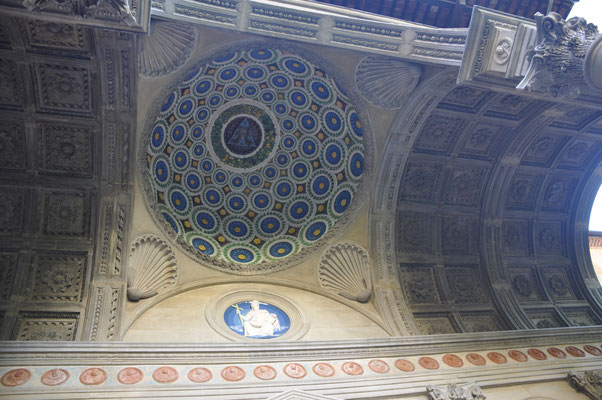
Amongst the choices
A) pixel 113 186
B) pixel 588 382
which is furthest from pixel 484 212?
pixel 113 186

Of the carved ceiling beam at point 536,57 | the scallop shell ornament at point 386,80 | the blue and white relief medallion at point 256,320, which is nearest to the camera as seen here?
the carved ceiling beam at point 536,57

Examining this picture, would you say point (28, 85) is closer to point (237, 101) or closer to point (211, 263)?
point (237, 101)

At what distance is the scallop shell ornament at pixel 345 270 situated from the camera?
1101 centimetres

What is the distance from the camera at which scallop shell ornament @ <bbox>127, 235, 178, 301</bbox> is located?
31.2ft

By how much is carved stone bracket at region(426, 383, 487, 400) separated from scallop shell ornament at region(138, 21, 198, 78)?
793 centimetres

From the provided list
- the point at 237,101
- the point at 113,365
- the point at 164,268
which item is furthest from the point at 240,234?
the point at 113,365

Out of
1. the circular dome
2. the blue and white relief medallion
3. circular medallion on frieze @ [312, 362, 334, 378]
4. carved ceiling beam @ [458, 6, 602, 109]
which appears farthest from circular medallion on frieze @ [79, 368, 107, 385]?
carved ceiling beam @ [458, 6, 602, 109]

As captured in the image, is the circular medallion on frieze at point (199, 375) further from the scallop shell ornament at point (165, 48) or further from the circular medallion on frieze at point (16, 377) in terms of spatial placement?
the scallop shell ornament at point (165, 48)

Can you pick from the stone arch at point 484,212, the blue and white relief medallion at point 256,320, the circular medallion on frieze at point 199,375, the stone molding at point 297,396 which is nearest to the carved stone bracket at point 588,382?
the stone arch at point 484,212

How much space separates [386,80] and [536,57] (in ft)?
14.9

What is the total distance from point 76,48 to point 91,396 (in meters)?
5.84

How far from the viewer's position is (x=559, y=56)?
226 inches

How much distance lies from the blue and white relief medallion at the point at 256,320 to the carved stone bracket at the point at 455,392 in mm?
3202

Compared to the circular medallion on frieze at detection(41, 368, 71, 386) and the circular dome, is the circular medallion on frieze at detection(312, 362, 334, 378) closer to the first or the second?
the circular dome
